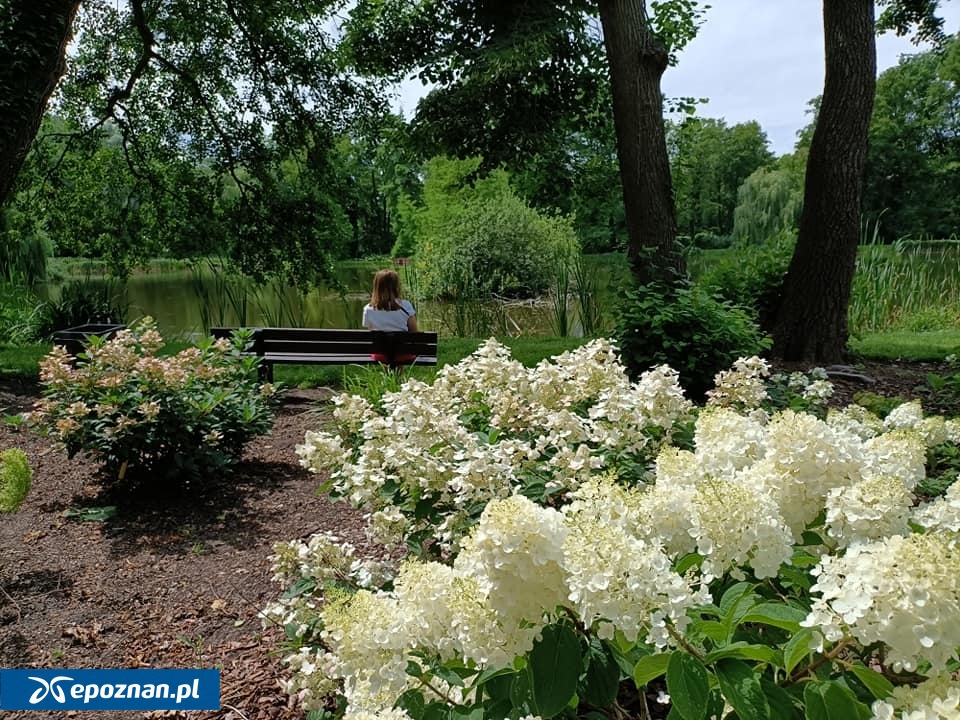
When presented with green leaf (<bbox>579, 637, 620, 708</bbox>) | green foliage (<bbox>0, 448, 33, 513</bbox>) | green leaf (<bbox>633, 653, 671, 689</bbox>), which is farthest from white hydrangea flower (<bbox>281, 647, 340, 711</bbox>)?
green foliage (<bbox>0, 448, 33, 513</bbox>)

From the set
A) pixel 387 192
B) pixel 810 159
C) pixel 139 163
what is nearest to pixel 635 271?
pixel 810 159

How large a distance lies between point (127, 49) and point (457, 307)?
20.1 ft

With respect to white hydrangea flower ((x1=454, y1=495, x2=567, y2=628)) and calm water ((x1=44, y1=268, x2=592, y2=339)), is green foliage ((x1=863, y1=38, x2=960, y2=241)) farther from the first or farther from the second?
white hydrangea flower ((x1=454, y1=495, x2=567, y2=628))

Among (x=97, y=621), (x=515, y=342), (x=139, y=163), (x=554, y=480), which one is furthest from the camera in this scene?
(x=139, y=163)

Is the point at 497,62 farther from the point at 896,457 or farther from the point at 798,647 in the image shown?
the point at 798,647

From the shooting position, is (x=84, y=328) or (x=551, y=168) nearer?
(x=84, y=328)

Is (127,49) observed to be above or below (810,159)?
above

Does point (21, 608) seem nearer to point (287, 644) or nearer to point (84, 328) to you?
point (287, 644)

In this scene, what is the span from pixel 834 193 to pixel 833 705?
6352mm

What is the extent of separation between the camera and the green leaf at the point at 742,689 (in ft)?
3.15

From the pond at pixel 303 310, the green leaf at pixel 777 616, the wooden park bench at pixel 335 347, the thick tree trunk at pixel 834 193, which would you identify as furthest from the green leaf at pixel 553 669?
the pond at pixel 303 310

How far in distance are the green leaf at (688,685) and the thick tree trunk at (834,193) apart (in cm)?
610

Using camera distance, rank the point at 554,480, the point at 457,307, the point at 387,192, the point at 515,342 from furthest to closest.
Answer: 1. the point at 387,192
2. the point at 457,307
3. the point at 515,342
4. the point at 554,480

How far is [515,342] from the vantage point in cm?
934
